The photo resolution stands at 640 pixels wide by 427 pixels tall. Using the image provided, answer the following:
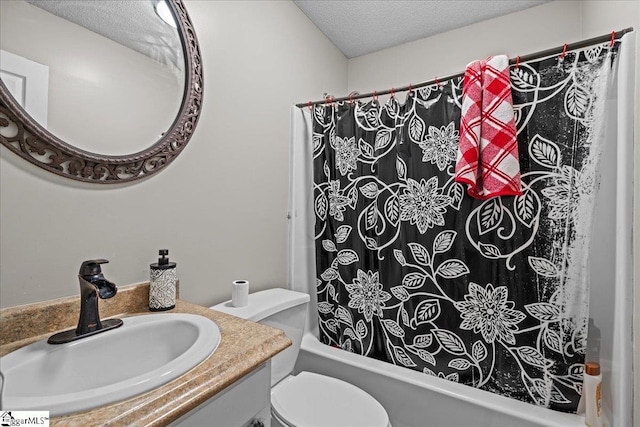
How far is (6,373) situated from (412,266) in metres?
1.45

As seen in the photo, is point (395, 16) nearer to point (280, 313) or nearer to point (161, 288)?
point (280, 313)

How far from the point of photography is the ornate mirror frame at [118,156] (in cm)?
82

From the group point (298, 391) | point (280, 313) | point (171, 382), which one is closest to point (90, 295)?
point (171, 382)

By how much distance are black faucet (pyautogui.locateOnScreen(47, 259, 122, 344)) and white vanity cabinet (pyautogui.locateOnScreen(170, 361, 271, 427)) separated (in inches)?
15.7

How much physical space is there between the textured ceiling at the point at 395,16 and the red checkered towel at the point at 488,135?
0.84 metres

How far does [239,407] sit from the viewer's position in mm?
719

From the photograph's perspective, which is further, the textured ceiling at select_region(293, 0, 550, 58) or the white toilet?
the textured ceiling at select_region(293, 0, 550, 58)

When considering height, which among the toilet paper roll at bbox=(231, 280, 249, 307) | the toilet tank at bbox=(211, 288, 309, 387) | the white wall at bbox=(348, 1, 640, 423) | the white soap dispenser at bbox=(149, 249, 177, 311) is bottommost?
the toilet tank at bbox=(211, 288, 309, 387)

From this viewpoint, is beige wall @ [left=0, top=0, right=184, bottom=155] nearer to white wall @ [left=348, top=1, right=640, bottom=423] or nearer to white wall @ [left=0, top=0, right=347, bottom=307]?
white wall @ [left=0, top=0, right=347, bottom=307]

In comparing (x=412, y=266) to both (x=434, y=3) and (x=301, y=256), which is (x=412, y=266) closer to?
(x=301, y=256)

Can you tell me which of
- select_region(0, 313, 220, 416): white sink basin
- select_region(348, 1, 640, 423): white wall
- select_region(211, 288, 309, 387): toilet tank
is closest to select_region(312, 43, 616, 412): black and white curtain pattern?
select_region(348, 1, 640, 423): white wall

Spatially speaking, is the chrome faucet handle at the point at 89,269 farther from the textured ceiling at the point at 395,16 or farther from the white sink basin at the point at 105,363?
the textured ceiling at the point at 395,16

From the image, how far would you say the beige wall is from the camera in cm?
85

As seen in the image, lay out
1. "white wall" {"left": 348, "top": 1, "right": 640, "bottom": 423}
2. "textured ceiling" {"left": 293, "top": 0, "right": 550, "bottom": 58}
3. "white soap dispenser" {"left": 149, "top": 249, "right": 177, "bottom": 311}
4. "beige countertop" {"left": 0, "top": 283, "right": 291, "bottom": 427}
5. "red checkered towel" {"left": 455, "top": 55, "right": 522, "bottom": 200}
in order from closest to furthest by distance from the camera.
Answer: "beige countertop" {"left": 0, "top": 283, "right": 291, "bottom": 427} < "white soap dispenser" {"left": 149, "top": 249, "right": 177, "bottom": 311} < "red checkered towel" {"left": 455, "top": 55, "right": 522, "bottom": 200} < "white wall" {"left": 348, "top": 1, "right": 640, "bottom": 423} < "textured ceiling" {"left": 293, "top": 0, "right": 550, "bottom": 58}
